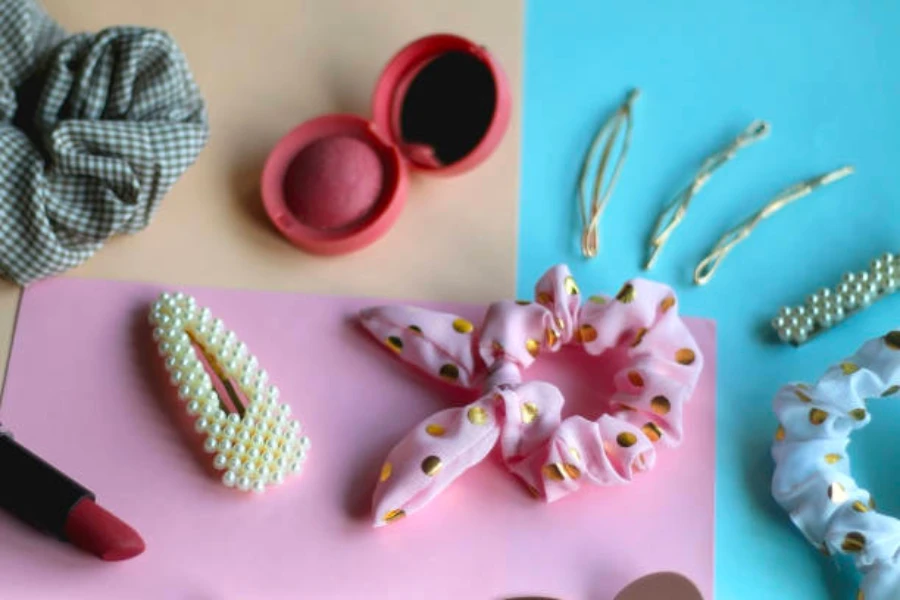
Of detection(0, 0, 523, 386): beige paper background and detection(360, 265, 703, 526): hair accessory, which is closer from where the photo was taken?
detection(360, 265, 703, 526): hair accessory

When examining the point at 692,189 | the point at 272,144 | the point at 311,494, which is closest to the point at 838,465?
the point at 692,189

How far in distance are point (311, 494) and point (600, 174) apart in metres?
Answer: 0.36

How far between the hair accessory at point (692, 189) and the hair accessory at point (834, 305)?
112 millimetres

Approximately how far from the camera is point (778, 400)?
31.4 inches

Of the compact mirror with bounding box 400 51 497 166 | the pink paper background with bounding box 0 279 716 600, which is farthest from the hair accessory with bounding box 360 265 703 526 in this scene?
the compact mirror with bounding box 400 51 497 166

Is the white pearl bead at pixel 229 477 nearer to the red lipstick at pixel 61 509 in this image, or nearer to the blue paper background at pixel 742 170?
the red lipstick at pixel 61 509

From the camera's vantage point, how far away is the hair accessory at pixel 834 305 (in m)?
0.84

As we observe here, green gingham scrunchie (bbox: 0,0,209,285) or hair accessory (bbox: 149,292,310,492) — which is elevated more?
green gingham scrunchie (bbox: 0,0,209,285)

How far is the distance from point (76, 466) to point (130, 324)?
12 cm

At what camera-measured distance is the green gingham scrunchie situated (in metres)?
0.83

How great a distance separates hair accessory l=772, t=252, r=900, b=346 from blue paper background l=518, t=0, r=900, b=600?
15mm

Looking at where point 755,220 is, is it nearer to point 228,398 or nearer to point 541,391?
point 541,391

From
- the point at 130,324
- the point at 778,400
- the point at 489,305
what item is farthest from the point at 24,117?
the point at 778,400

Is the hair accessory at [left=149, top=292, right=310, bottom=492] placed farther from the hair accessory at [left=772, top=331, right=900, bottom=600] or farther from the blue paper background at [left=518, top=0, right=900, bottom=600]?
the hair accessory at [left=772, top=331, right=900, bottom=600]
